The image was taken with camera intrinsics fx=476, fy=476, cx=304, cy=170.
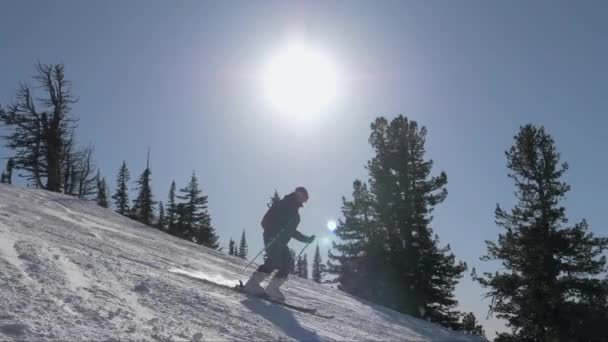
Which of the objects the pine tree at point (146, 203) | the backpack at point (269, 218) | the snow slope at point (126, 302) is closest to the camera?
the snow slope at point (126, 302)

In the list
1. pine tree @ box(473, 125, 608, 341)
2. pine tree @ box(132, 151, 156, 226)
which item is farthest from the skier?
pine tree @ box(132, 151, 156, 226)

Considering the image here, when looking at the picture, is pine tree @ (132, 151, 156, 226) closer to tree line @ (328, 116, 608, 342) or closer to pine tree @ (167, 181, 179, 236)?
pine tree @ (167, 181, 179, 236)

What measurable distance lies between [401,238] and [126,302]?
2377cm

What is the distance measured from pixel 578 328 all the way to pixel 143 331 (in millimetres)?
20436

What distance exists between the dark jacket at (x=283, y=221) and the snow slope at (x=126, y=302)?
1262 mm

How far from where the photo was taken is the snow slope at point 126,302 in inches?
184

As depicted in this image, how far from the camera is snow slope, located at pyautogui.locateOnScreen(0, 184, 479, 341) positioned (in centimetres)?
468

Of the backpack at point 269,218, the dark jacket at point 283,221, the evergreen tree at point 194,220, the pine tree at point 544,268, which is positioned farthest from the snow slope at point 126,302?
the evergreen tree at point 194,220

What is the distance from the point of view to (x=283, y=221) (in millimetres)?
9352

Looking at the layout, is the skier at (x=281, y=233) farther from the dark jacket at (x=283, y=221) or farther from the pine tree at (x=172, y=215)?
the pine tree at (x=172, y=215)

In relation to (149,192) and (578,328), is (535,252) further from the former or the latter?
(149,192)

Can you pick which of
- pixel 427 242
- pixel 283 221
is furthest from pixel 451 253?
pixel 283 221

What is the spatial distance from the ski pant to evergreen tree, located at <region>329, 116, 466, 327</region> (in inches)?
739

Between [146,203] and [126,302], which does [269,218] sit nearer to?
[126,302]
